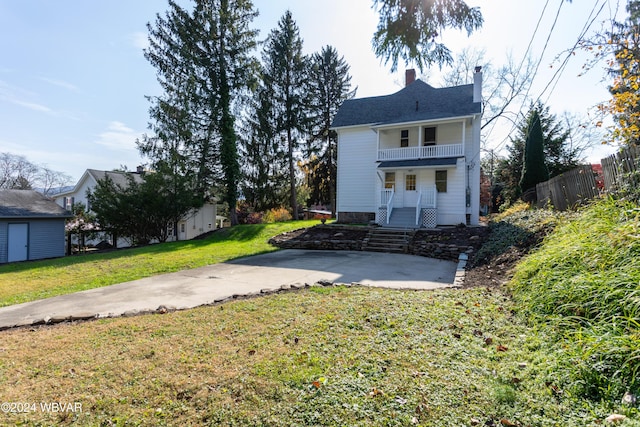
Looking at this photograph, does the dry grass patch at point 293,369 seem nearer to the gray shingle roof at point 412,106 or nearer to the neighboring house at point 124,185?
the gray shingle roof at point 412,106

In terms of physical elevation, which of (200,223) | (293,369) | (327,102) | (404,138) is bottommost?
(293,369)

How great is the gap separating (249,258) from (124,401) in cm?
830

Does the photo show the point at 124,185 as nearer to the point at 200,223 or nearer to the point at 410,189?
the point at 200,223

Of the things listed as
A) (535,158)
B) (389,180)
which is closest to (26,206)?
(389,180)

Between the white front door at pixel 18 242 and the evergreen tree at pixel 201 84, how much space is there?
27.5 feet

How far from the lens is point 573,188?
8914mm

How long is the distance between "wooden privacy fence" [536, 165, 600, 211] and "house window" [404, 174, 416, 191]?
6.16m

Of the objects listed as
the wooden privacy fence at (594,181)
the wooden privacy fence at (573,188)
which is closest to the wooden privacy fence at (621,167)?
the wooden privacy fence at (594,181)

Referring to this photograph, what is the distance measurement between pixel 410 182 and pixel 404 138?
9.80 ft

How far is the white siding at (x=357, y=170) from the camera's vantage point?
18438 mm

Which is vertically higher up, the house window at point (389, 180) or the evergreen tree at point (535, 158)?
the evergreen tree at point (535, 158)

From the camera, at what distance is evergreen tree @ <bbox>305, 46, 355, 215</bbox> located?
96.6ft

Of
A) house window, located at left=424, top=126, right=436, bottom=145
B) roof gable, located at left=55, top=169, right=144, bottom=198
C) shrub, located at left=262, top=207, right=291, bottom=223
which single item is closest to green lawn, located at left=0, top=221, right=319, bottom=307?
house window, located at left=424, top=126, right=436, bottom=145

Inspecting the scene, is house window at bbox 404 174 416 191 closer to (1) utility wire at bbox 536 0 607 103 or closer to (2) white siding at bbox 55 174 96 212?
(1) utility wire at bbox 536 0 607 103
